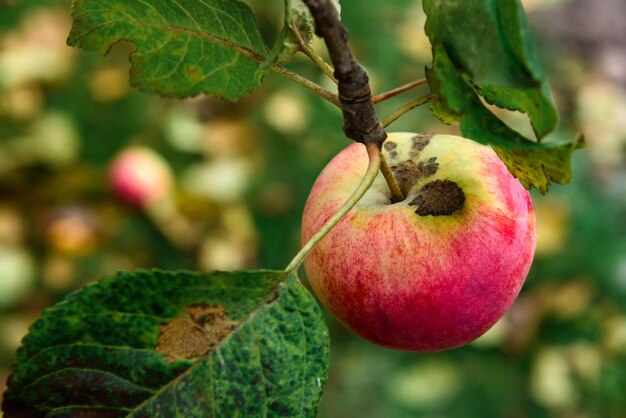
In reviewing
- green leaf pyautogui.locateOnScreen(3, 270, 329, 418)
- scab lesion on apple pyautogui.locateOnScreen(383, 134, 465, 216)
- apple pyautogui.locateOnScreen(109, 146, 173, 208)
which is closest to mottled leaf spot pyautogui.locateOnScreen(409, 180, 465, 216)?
scab lesion on apple pyautogui.locateOnScreen(383, 134, 465, 216)

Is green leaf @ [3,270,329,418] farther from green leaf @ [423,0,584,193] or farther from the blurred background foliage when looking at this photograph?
the blurred background foliage

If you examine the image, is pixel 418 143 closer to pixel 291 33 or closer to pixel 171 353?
pixel 291 33

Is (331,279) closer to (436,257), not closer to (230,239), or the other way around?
(436,257)

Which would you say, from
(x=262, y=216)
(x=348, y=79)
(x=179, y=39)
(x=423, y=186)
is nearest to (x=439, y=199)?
(x=423, y=186)

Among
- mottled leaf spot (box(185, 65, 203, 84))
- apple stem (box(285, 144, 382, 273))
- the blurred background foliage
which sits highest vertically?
mottled leaf spot (box(185, 65, 203, 84))

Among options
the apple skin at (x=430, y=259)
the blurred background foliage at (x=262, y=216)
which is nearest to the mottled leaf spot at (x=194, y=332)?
the apple skin at (x=430, y=259)

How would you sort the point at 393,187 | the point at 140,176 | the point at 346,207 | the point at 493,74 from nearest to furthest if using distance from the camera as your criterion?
the point at 493,74, the point at 346,207, the point at 393,187, the point at 140,176
